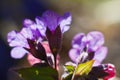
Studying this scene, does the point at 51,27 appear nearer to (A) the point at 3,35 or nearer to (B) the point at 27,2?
(A) the point at 3,35

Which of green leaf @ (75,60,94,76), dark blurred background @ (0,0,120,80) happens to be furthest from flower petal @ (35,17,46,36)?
dark blurred background @ (0,0,120,80)

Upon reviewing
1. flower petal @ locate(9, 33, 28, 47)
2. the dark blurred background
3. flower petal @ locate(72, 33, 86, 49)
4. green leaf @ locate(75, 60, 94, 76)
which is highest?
flower petal @ locate(9, 33, 28, 47)

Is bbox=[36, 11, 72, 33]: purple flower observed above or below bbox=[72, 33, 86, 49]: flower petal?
above

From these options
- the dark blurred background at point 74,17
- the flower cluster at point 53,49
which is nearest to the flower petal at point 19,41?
the flower cluster at point 53,49

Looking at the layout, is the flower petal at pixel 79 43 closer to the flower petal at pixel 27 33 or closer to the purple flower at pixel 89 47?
the purple flower at pixel 89 47

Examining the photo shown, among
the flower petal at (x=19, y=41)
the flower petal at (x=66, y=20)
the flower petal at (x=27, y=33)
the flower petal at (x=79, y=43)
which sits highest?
the flower petal at (x=66, y=20)

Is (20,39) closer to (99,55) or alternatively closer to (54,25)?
(54,25)

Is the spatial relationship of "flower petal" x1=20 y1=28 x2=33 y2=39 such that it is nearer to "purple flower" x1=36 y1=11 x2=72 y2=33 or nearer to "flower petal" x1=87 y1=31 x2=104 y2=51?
"purple flower" x1=36 y1=11 x2=72 y2=33

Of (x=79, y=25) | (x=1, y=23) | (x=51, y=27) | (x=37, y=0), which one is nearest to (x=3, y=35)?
(x=1, y=23)
